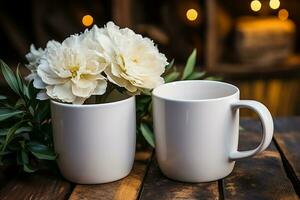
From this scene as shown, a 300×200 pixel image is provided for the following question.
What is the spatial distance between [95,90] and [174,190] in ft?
0.63

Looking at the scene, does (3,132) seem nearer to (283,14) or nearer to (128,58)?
(128,58)

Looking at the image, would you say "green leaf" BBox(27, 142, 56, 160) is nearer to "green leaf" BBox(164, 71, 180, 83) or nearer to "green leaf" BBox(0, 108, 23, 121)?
"green leaf" BBox(0, 108, 23, 121)

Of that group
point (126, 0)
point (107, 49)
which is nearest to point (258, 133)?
point (107, 49)

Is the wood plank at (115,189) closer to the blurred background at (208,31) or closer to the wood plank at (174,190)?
the wood plank at (174,190)

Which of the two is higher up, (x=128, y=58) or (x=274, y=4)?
(x=128, y=58)

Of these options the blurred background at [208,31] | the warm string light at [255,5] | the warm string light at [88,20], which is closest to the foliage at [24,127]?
the blurred background at [208,31]

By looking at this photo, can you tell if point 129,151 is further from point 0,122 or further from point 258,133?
point 258,133

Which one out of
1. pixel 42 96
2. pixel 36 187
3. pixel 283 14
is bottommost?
pixel 283 14

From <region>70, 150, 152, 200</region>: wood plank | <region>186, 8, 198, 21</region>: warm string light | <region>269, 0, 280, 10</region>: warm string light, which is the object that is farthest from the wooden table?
<region>269, 0, 280, 10</region>: warm string light

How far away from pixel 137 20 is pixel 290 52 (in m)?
0.61

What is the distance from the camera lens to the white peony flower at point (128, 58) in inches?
31.0

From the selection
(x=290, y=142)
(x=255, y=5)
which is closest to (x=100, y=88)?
(x=290, y=142)

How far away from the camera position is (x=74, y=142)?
2.62 feet

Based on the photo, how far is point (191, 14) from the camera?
6.82 feet
